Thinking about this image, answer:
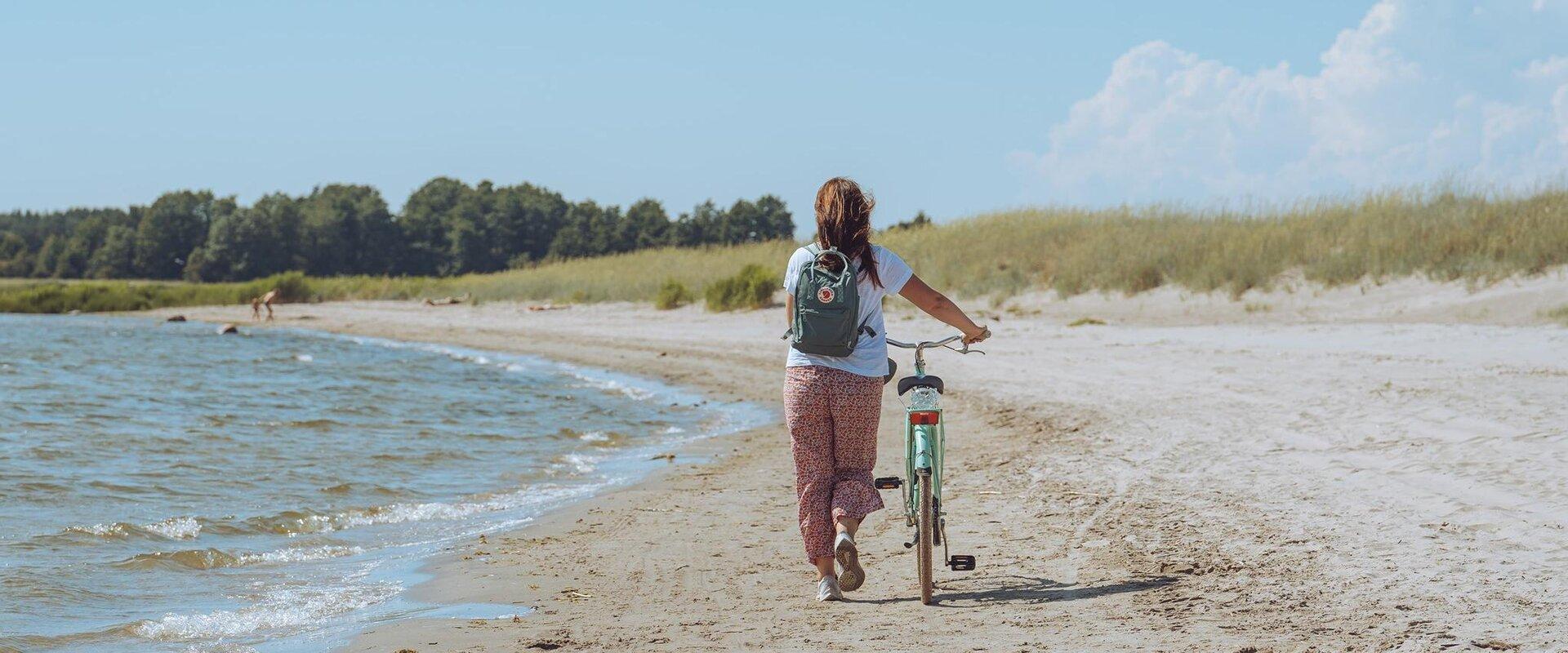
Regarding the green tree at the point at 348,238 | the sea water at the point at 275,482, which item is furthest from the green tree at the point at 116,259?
the sea water at the point at 275,482

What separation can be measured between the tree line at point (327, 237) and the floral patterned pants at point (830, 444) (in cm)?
7122

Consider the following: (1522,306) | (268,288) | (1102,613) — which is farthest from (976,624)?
(268,288)

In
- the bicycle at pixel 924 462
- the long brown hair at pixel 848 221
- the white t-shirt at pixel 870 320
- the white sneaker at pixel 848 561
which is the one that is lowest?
the white sneaker at pixel 848 561

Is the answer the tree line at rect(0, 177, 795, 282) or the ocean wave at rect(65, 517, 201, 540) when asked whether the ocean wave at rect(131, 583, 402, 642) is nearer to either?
the ocean wave at rect(65, 517, 201, 540)

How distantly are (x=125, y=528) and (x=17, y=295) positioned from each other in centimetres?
6085

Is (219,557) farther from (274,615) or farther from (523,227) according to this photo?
(523,227)

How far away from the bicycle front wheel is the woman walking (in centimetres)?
17

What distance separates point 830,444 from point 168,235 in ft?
305

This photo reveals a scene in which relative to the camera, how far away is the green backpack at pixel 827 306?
14.5 feet

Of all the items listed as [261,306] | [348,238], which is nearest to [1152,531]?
[261,306]

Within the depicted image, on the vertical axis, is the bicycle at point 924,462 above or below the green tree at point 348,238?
below

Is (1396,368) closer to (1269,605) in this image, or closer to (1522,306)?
(1522,306)

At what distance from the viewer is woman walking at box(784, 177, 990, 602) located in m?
4.56

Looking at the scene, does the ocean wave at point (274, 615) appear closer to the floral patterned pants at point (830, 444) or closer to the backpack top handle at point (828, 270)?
the floral patterned pants at point (830, 444)
